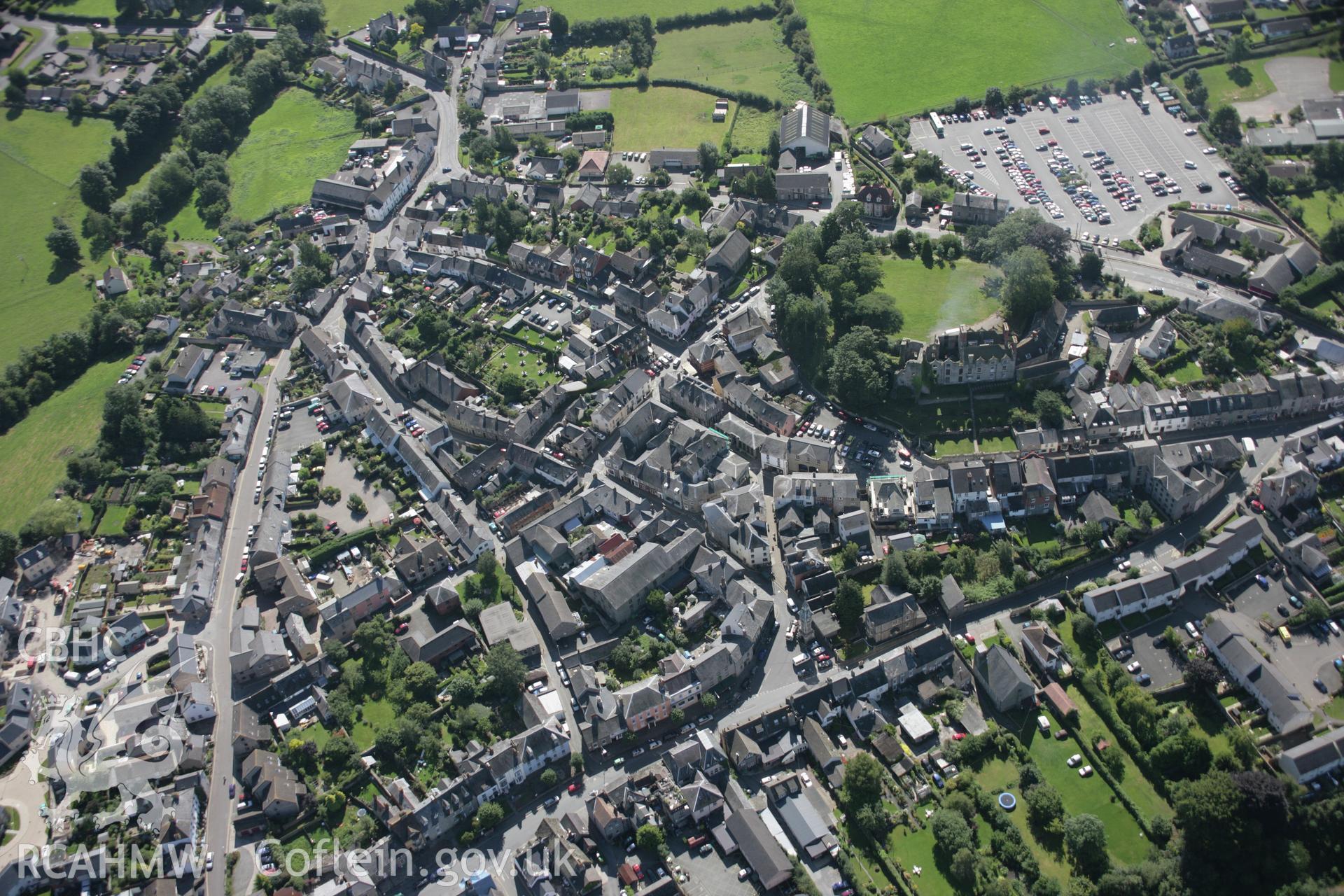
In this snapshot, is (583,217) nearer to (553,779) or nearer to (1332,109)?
(553,779)

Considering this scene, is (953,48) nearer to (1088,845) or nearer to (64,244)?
(1088,845)

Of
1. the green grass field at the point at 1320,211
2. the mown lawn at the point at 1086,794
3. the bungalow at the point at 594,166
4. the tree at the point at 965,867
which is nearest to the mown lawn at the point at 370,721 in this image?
the tree at the point at 965,867

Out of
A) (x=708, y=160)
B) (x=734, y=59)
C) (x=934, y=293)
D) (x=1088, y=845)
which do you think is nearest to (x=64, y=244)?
(x=708, y=160)

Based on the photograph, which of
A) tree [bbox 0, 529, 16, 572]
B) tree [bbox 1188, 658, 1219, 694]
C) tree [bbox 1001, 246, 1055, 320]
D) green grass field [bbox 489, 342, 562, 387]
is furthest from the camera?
green grass field [bbox 489, 342, 562, 387]

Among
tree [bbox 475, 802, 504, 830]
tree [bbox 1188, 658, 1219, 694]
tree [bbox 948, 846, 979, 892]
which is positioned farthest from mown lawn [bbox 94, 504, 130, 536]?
tree [bbox 1188, 658, 1219, 694]

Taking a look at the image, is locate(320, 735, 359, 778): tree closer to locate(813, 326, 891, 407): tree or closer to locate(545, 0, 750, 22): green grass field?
locate(813, 326, 891, 407): tree

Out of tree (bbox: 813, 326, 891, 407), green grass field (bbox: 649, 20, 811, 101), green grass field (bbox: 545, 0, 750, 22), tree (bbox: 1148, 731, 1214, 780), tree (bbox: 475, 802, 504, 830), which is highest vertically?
green grass field (bbox: 545, 0, 750, 22)

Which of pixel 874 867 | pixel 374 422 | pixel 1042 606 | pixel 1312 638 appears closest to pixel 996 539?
pixel 1042 606
